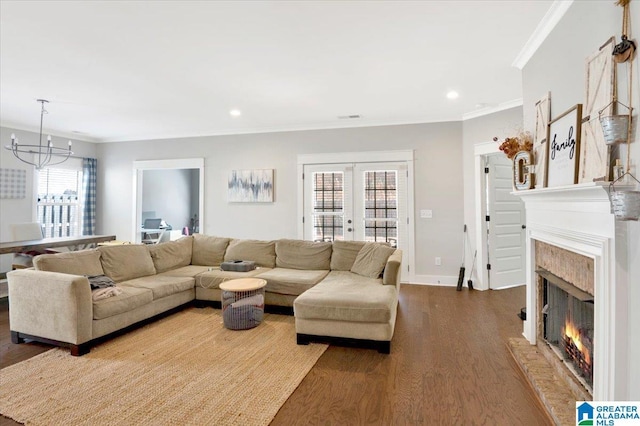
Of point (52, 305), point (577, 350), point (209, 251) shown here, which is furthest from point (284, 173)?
point (577, 350)

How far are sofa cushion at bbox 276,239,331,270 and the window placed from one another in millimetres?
4813

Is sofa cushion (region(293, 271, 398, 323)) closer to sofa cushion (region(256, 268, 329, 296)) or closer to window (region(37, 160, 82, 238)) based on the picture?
sofa cushion (region(256, 268, 329, 296))

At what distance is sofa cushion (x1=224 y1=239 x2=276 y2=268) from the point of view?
4574 millimetres

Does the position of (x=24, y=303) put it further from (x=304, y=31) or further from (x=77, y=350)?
(x=304, y=31)

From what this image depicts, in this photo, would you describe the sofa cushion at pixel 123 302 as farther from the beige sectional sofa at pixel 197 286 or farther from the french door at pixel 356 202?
the french door at pixel 356 202

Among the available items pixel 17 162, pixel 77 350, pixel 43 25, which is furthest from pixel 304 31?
pixel 17 162

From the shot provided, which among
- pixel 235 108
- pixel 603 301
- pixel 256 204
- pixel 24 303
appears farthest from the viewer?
pixel 256 204

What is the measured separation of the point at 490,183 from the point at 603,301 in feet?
11.7

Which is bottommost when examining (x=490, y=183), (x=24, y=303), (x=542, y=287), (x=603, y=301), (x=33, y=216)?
(x=24, y=303)

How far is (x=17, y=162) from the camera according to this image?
5.61 meters

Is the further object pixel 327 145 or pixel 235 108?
pixel 327 145

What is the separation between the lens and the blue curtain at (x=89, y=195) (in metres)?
6.69

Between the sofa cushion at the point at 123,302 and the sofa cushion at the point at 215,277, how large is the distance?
0.71 meters

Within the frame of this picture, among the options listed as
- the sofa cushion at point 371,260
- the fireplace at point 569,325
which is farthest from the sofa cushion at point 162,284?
the fireplace at point 569,325
